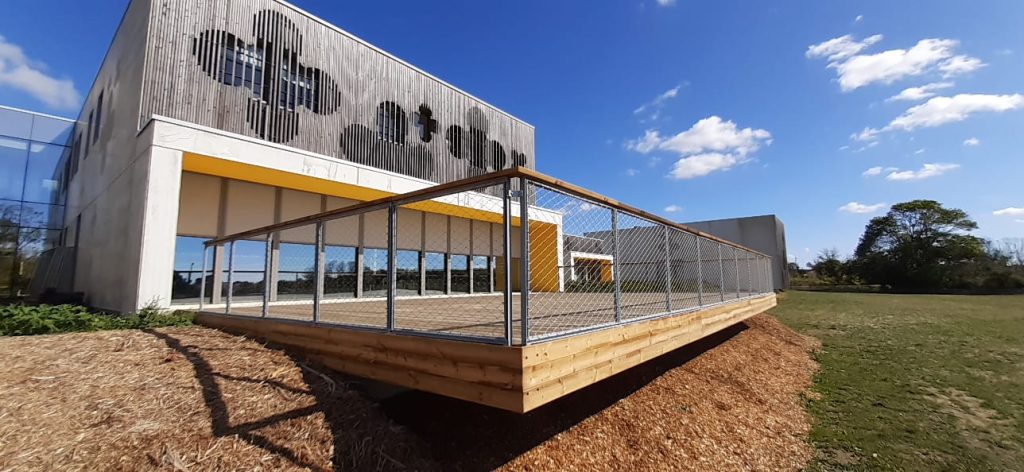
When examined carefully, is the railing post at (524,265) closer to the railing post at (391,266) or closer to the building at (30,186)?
the railing post at (391,266)

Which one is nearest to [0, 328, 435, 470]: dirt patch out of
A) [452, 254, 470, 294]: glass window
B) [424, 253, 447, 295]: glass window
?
[424, 253, 447, 295]: glass window

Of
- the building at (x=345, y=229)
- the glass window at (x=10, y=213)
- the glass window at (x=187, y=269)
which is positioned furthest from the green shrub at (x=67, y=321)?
the glass window at (x=10, y=213)

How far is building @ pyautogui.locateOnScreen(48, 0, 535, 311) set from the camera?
24.8 feet

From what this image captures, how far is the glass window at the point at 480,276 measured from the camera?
48.0ft

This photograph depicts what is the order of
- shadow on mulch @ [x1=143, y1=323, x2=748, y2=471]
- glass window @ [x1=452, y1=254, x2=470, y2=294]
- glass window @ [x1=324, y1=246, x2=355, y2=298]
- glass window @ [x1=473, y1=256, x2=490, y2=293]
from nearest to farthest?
shadow on mulch @ [x1=143, y1=323, x2=748, y2=471]
glass window @ [x1=324, y1=246, x2=355, y2=298]
glass window @ [x1=452, y1=254, x2=470, y2=294]
glass window @ [x1=473, y1=256, x2=490, y2=293]

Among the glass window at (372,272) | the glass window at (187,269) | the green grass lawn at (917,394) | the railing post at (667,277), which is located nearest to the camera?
the railing post at (667,277)

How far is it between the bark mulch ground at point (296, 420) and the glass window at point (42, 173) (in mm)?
18812

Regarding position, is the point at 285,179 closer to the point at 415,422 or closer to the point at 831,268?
the point at 415,422

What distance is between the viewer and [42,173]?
17391 mm

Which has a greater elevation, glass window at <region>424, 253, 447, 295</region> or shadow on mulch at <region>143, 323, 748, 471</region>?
glass window at <region>424, 253, 447, 295</region>

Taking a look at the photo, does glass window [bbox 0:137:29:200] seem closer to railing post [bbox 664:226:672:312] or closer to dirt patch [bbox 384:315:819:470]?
dirt patch [bbox 384:315:819:470]

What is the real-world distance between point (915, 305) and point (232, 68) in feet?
98.5

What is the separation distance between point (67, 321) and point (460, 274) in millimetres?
9634

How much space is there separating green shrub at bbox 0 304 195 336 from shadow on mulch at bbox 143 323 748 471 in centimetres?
85
